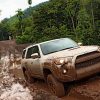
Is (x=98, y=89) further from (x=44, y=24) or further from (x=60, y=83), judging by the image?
(x=44, y=24)

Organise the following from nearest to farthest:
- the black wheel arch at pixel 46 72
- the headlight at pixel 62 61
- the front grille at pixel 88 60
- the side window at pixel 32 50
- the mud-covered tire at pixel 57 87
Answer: the headlight at pixel 62 61 < the front grille at pixel 88 60 < the mud-covered tire at pixel 57 87 < the black wheel arch at pixel 46 72 < the side window at pixel 32 50

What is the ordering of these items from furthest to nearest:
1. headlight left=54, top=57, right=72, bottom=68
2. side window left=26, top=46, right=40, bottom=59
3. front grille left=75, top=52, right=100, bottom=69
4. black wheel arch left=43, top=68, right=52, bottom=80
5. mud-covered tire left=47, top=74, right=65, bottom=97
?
side window left=26, top=46, right=40, bottom=59 → black wheel arch left=43, top=68, right=52, bottom=80 → mud-covered tire left=47, top=74, right=65, bottom=97 → front grille left=75, top=52, right=100, bottom=69 → headlight left=54, top=57, right=72, bottom=68

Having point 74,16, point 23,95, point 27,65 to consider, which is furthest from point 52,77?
point 74,16

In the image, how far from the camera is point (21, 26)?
278 feet

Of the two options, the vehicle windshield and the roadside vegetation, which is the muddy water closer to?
the vehicle windshield

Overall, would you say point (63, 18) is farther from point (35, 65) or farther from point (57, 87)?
point (57, 87)

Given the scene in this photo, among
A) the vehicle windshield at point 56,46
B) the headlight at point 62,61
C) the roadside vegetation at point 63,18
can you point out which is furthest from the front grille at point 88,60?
the roadside vegetation at point 63,18

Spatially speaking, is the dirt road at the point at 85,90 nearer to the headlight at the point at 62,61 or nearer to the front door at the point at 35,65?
the headlight at the point at 62,61

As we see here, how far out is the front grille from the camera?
9.37 meters

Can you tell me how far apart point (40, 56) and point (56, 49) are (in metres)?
0.61

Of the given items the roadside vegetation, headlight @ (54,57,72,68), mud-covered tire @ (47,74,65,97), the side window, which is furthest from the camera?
the roadside vegetation

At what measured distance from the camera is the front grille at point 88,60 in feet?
30.7

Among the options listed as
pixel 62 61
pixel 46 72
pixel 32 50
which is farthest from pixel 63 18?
pixel 62 61

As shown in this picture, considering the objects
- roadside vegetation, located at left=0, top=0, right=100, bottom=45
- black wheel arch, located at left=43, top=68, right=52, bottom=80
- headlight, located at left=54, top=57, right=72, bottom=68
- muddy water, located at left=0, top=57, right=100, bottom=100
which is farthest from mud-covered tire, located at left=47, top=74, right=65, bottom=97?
roadside vegetation, located at left=0, top=0, right=100, bottom=45
